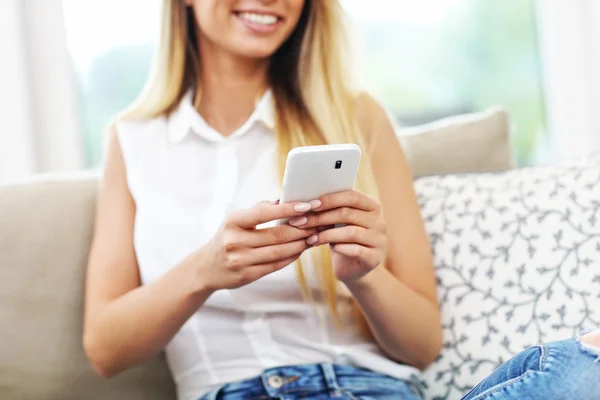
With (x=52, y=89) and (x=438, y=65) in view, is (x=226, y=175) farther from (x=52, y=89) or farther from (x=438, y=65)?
(x=438, y=65)

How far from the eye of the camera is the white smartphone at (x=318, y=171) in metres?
0.78

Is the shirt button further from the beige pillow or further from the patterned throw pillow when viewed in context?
the beige pillow

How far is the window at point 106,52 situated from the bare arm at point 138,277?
710 millimetres

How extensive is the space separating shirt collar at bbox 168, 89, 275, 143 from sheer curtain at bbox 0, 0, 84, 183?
674 mm

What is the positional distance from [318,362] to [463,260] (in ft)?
0.83

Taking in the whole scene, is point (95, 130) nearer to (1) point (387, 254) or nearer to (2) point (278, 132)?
(2) point (278, 132)

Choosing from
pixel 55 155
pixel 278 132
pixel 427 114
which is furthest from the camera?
pixel 427 114

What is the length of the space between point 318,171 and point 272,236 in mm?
106

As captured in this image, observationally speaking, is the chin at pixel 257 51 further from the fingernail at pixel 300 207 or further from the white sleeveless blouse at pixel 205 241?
the fingernail at pixel 300 207

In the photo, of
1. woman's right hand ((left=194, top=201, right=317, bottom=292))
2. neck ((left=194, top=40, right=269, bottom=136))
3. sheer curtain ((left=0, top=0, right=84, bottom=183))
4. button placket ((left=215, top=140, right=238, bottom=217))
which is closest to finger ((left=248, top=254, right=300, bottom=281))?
woman's right hand ((left=194, top=201, right=317, bottom=292))

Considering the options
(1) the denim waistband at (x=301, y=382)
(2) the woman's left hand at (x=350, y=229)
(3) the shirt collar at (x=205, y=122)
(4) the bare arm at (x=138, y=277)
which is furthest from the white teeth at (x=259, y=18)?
(1) the denim waistband at (x=301, y=382)

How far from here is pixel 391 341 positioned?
1.09 metres

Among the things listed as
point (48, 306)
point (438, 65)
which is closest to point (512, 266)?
point (48, 306)

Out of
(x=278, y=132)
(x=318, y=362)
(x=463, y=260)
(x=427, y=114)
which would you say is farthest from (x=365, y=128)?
(x=427, y=114)
